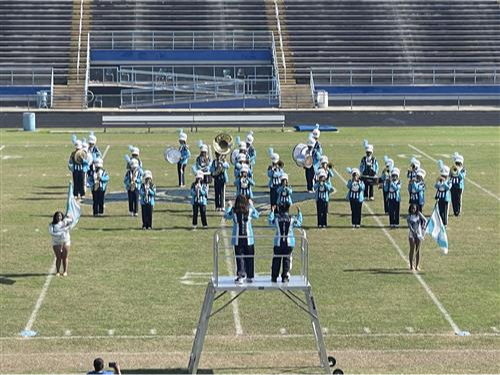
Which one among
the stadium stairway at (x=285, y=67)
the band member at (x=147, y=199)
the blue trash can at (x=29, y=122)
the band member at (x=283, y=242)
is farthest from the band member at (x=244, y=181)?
the stadium stairway at (x=285, y=67)

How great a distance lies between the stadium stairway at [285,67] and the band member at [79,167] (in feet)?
89.8

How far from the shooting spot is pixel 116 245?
2267 centimetres

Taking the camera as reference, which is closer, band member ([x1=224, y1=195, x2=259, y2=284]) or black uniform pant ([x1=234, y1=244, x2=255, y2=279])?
black uniform pant ([x1=234, y1=244, x2=255, y2=279])

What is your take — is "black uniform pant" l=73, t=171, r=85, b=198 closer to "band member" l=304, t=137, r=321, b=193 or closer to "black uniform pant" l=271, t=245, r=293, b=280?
"band member" l=304, t=137, r=321, b=193

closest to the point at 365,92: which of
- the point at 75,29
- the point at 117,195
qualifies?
the point at 75,29

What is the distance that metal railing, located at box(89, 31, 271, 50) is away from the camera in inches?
2351

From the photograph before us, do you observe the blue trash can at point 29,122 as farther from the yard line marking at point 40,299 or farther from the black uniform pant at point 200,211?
the yard line marking at point 40,299

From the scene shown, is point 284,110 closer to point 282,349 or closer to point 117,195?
point 117,195

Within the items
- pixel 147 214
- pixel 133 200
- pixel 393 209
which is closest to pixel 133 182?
pixel 133 200

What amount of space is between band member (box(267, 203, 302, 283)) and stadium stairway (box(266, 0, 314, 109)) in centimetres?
3981

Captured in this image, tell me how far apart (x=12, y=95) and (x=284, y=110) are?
43.4 feet

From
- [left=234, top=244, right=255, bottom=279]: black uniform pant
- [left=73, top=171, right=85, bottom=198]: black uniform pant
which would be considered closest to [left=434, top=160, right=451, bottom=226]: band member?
[left=73, top=171, right=85, bottom=198]: black uniform pant

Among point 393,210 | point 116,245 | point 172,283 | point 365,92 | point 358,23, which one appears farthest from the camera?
point 358,23

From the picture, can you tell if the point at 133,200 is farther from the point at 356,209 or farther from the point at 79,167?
the point at 356,209
